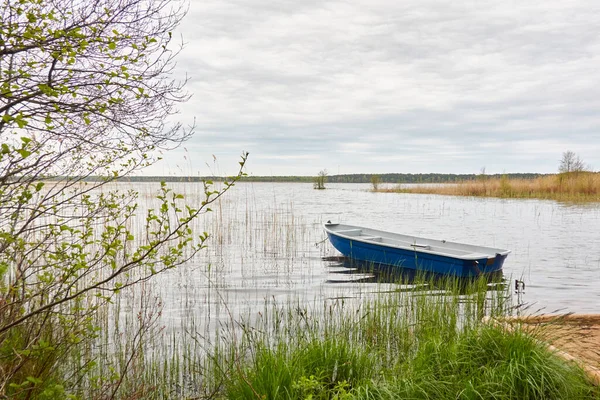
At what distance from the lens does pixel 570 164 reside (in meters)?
40.5

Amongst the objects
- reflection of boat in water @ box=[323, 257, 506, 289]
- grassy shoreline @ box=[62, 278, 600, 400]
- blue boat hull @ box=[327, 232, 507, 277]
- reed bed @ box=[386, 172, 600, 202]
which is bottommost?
reflection of boat in water @ box=[323, 257, 506, 289]

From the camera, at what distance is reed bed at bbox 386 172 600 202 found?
3200 cm

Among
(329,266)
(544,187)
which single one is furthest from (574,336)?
(544,187)

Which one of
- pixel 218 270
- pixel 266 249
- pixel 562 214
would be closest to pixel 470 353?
pixel 218 270

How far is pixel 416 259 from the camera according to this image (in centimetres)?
1020

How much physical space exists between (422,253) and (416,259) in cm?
55

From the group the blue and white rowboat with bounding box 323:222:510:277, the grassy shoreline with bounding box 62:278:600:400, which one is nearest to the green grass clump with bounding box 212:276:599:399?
the grassy shoreline with bounding box 62:278:600:400

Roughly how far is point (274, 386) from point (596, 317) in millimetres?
4655

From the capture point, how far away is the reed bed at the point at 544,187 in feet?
105

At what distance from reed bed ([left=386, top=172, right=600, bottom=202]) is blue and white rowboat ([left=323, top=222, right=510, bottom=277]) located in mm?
23651

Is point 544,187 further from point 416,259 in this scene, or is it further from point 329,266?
point 416,259

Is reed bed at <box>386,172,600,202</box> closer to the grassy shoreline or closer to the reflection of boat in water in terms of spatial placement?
the reflection of boat in water

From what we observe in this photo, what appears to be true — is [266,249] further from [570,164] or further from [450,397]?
[570,164]

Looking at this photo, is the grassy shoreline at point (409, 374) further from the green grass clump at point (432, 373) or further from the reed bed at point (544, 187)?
the reed bed at point (544, 187)
